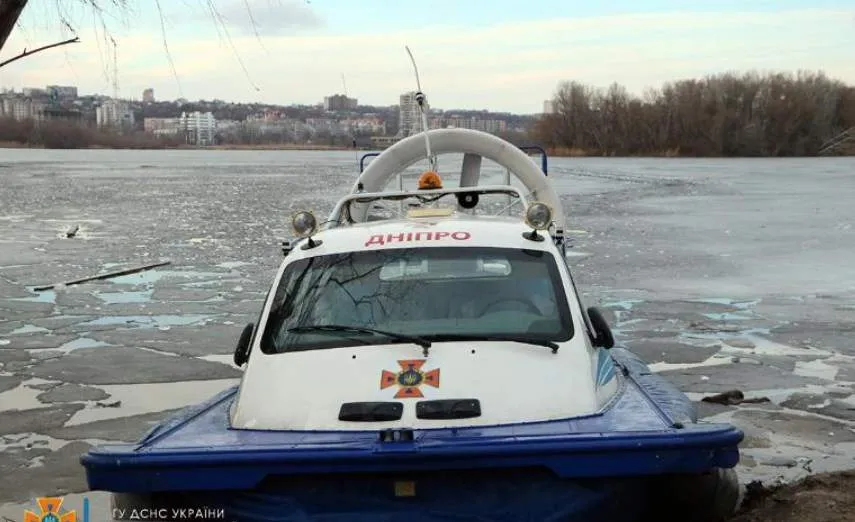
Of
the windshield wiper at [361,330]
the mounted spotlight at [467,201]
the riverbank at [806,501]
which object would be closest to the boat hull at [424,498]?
the windshield wiper at [361,330]

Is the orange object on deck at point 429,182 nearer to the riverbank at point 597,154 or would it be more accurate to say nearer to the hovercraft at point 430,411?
the hovercraft at point 430,411

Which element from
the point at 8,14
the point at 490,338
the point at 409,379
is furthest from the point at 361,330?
the point at 8,14

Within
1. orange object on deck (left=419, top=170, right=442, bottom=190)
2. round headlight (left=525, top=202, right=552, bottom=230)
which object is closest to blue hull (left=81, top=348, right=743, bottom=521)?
round headlight (left=525, top=202, right=552, bottom=230)

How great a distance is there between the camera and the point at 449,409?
4.41 meters

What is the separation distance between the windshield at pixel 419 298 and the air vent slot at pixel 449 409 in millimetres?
568

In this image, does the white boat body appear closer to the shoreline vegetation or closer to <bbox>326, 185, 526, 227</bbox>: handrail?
<bbox>326, 185, 526, 227</bbox>: handrail

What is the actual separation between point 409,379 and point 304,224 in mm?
1468

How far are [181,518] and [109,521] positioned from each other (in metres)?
1.38

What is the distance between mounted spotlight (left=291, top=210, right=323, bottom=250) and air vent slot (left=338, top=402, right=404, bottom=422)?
4.96 ft

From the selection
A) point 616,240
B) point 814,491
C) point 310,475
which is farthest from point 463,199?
point 616,240

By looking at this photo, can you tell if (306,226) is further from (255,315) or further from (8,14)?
(255,315)

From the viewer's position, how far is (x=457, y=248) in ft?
18.3

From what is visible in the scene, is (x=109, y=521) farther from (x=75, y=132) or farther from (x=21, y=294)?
(x=75, y=132)

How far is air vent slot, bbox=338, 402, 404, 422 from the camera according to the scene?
441 cm
